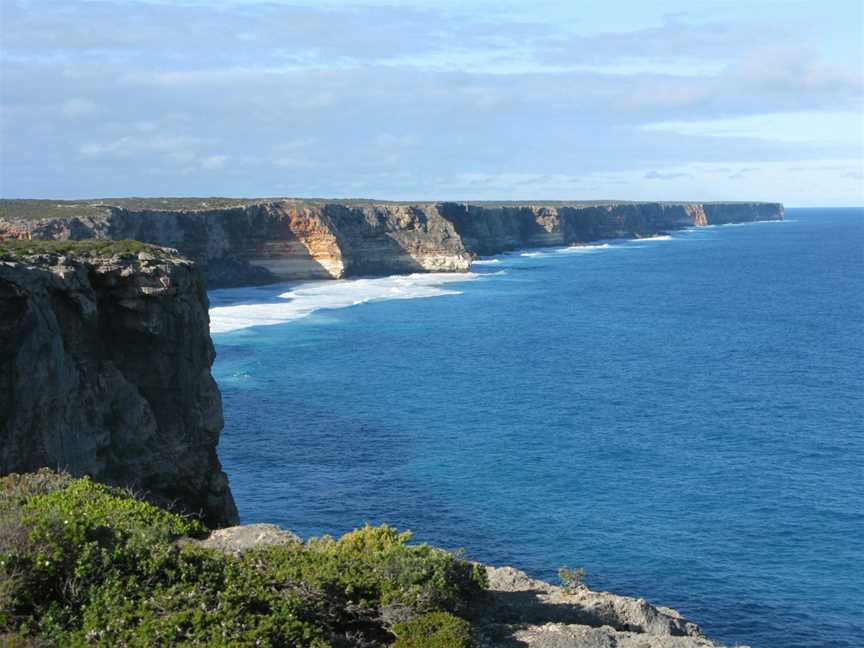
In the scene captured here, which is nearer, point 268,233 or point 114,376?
point 114,376

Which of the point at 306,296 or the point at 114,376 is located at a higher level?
the point at 114,376

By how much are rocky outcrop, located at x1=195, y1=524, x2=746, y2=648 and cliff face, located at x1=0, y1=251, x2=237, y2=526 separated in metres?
11.5

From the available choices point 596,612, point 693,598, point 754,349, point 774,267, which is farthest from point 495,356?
point 774,267

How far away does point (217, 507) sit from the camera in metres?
37.8

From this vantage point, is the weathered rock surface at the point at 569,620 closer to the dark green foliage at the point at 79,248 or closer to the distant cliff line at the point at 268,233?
the dark green foliage at the point at 79,248

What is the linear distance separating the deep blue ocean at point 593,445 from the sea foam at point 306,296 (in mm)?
1137

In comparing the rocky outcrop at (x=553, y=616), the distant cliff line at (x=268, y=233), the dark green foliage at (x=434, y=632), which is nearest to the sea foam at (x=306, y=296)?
the distant cliff line at (x=268, y=233)

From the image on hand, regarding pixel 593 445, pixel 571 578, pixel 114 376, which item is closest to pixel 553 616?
pixel 571 578

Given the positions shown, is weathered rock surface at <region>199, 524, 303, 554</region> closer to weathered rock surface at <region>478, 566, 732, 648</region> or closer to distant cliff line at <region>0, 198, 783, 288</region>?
weathered rock surface at <region>478, 566, 732, 648</region>

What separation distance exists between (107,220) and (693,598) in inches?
3261

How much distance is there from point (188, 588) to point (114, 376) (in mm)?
22701

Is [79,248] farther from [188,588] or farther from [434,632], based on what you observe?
[434,632]

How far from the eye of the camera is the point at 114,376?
35.8 m

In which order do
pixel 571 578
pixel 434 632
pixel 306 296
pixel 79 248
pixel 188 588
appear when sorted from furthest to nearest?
pixel 306 296 < pixel 79 248 < pixel 571 578 < pixel 434 632 < pixel 188 588
